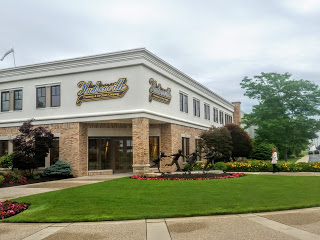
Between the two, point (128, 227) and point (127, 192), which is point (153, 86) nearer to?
point (127, 192)

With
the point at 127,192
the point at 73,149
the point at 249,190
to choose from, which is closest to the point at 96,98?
the point at 73,149

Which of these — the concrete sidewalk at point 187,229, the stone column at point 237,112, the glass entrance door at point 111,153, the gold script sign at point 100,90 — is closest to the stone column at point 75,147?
the glass entrance door at point 111,153

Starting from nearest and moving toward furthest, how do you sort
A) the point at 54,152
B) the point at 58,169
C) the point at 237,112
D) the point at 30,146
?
the point at 30,146 → the point at 58,169 → the point at 54,152 → the point at 237,112

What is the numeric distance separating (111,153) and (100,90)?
5259 mm

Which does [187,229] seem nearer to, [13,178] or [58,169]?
[13,178]

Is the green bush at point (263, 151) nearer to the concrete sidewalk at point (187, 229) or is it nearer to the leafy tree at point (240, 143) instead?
the leafy tree at point (240, 143)

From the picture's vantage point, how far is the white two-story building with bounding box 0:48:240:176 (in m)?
22.3

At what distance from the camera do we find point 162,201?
1080cm

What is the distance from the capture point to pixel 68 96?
24.2 m

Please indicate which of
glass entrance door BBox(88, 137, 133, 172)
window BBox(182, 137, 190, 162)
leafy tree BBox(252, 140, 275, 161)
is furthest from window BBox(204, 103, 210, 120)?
glass entrance door BBox(88, 137, 133, 172)

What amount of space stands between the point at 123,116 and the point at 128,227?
15.0m

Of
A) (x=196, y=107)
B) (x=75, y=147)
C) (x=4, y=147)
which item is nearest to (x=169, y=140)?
(x=75, y=147)

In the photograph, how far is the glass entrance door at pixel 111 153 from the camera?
2483 centimetres

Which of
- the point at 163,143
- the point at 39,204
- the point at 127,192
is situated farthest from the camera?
the point at 163,143
